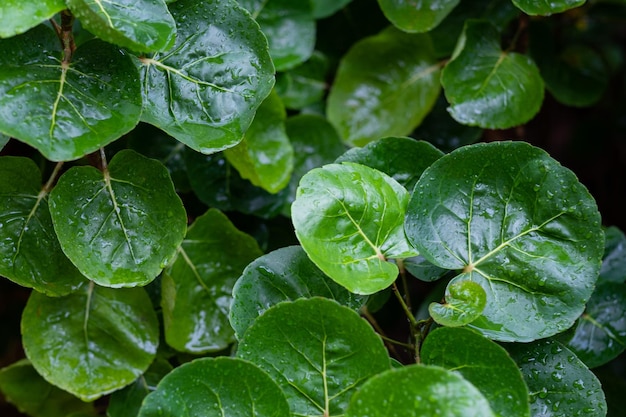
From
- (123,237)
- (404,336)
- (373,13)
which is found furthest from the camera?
(404,336)

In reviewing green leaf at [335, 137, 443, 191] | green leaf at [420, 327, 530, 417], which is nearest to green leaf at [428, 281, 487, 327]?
green leaf at [420, 327, 530, 417]

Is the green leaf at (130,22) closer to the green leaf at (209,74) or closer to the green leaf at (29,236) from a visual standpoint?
the green leaf at (209,74)

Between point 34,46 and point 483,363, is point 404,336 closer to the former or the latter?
point 483,363

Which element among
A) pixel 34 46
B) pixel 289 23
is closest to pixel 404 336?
pixel 289 23

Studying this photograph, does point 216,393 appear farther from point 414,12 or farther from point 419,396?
point 414,12

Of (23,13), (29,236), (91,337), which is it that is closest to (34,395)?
(91,337)
